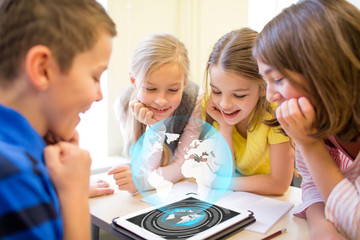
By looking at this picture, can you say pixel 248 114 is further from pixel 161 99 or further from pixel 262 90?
pixel 161 99

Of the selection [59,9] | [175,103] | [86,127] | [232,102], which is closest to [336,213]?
[232,102]

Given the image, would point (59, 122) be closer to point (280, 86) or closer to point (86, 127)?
point (280, 86)

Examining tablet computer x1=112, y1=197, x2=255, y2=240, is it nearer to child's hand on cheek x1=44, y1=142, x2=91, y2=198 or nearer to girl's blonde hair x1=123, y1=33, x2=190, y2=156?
child's hand on cheek x1=44, y1=142, x2=91, y2=198

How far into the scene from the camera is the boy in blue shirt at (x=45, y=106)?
0.49 m

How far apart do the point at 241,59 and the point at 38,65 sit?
81 cm

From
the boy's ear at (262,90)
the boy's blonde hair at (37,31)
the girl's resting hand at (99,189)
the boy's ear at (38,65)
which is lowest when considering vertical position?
the girl's resting hand at (99,189)

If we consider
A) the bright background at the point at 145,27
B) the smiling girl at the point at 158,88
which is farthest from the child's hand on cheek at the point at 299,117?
the bright background at the point at 145,27

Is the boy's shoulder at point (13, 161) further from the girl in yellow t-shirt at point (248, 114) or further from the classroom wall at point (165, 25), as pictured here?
the classroom wall at point (165, 25)

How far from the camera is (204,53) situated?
2.97m

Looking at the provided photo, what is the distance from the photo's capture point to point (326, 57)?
765 millimetres

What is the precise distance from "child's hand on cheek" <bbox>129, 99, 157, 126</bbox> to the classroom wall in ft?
3.90

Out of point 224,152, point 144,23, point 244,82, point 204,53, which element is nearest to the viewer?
point 224,152

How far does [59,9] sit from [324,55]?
24.2 inches

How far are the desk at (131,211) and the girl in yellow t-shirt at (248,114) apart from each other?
101 millimetres
